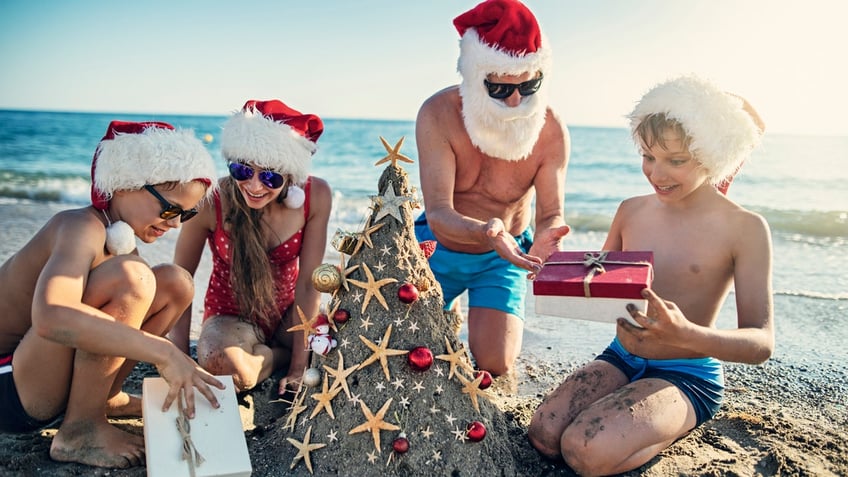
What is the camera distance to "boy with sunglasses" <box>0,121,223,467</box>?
2844 millimetres

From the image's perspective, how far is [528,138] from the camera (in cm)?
430

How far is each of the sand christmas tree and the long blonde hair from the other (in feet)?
3.85

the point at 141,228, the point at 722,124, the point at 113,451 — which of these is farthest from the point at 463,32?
the point at 113,451

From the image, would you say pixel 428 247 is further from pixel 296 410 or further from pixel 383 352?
pixel 296 410

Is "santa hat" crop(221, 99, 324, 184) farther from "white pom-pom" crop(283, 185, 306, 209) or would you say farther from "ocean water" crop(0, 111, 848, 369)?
"ocean water" crop(0, 111, 848, 369)

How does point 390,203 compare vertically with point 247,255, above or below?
above

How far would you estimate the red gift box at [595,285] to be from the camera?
2.71 metres

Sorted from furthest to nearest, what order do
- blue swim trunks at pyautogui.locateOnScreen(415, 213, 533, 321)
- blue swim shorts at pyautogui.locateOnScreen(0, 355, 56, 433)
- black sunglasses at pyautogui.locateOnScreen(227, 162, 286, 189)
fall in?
blue swim trunks at pyautogui.locateOnScreen(415, 213, 533, 321) < black sunglasses at pyautogui.locateOnScreen(227, 162, 286, 189) < blue swim shorts at pyautogui.locateOnScreen(0, 355, 56, 433)

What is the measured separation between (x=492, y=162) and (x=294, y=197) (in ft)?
4.42

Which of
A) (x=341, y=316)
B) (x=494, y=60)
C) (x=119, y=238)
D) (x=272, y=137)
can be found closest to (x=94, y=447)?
(x=119, y=238)

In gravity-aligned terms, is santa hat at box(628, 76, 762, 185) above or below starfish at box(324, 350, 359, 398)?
above

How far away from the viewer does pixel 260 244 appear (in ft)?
13.4

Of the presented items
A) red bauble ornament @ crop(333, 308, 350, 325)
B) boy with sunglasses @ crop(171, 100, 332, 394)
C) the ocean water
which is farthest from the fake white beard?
red bauble ornament @ crop(333, 308, 350, 325)

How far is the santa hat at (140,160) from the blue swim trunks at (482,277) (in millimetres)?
1921
